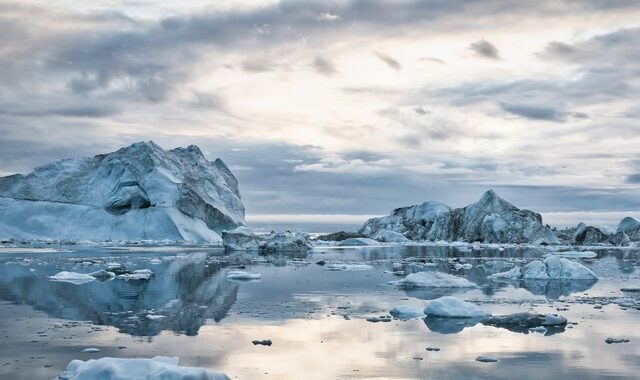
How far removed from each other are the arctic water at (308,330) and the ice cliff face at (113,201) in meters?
35.6

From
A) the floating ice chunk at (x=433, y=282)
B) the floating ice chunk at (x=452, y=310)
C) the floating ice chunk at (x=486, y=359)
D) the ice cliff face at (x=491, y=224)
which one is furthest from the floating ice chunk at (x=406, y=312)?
the ice cliff face at (x=491, y=224)

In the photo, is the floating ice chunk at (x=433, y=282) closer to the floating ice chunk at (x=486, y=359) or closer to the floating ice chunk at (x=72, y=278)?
the floating ice chunk at (x=72, y=278)

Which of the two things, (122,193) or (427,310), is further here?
(122,193)

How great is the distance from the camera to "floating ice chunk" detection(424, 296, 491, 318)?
13477 millimetres

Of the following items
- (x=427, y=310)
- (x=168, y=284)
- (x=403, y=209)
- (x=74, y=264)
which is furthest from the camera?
(x=403, y=209)

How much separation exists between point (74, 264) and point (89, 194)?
31803mm

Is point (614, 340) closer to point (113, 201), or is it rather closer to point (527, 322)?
point (527, 322)

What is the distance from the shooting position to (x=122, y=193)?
5706 centimetres

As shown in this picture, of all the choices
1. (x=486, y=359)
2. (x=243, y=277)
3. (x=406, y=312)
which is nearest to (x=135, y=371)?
(x=486, y=359)

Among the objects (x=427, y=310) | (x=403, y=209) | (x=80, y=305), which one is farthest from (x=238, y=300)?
(x=403, y=209)

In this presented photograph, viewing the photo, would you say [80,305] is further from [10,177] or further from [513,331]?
[10,177]

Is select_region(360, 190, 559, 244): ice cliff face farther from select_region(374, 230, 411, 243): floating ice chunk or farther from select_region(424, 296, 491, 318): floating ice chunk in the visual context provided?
select_region(424, 296, 491, 318): floating ice chunk

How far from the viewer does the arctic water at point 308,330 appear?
8969mm

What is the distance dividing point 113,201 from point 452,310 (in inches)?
1884
